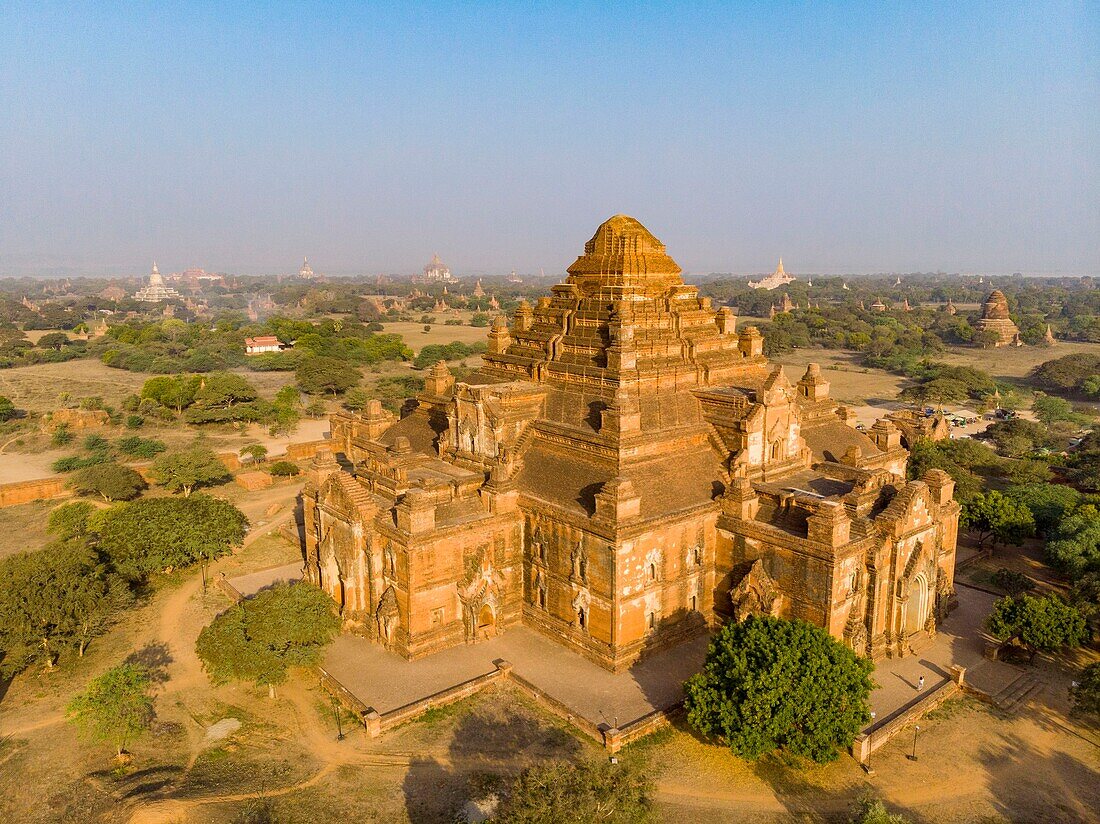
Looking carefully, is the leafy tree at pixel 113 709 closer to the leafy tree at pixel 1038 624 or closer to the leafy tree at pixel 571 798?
the leafy tree at pixel 571 798

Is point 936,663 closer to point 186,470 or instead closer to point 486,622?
point 486,622

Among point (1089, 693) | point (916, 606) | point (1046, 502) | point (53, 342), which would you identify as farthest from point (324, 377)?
point (1089, 693)

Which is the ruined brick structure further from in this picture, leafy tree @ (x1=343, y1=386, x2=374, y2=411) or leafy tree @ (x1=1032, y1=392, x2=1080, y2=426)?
leafy tree @ (x1=1032, y1=392, x2=1080, y2=426)

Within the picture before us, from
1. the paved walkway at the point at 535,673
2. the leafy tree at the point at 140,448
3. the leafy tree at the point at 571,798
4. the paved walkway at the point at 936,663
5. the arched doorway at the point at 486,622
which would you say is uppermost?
the leafy tree at the point at 571,798

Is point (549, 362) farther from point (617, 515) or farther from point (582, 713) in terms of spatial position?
point (582, 713)

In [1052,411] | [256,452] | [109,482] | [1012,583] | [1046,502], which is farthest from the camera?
[1052,411]

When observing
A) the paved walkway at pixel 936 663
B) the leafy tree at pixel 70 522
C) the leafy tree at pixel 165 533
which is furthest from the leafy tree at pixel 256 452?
the paved walkway at pixel 936 663

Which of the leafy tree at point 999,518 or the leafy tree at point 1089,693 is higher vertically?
the leafy tree at point 999,518
